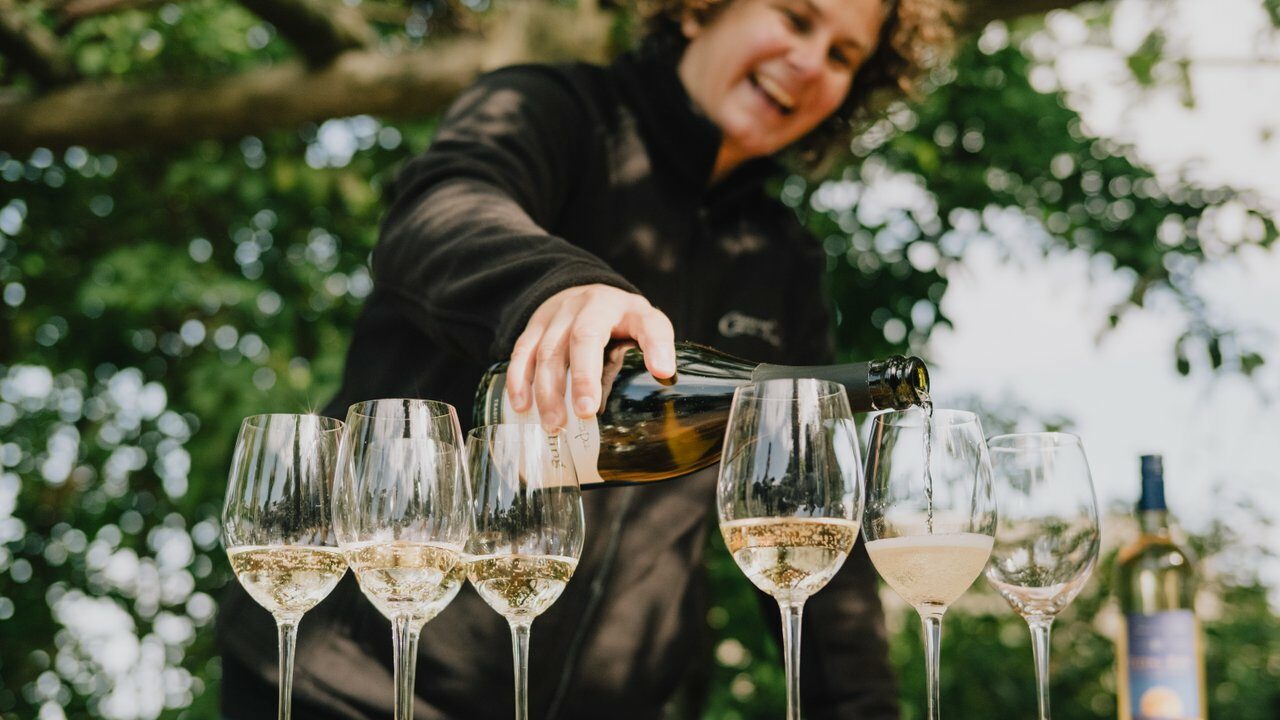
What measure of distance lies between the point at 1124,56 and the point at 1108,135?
0.82 m

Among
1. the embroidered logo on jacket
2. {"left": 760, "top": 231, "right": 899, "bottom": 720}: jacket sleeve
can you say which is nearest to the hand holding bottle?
the embroidered logo on jacket

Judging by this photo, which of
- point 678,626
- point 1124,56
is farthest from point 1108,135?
point 678,626

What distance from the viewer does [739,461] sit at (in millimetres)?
1279

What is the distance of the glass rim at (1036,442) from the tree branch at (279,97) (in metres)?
2.34

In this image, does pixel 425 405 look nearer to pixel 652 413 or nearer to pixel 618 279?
pixel 618 279

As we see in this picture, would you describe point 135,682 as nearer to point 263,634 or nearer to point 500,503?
point 263,634

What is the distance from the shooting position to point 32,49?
3820mm

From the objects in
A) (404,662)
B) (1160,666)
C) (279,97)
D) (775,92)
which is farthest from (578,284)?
(279,97)

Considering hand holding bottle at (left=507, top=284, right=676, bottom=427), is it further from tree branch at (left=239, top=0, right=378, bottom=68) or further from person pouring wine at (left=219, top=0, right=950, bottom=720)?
tree branch at (left=239, top=0, right=378, bottom=68)

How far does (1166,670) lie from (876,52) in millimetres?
1368

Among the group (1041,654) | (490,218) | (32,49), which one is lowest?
(1041,654)

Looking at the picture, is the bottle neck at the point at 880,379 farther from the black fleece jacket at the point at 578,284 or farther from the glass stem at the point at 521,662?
the glass stem at the point at 521,662

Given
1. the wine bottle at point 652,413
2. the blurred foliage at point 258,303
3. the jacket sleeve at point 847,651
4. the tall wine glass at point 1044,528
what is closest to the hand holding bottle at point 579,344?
the wine bottle at point 652,413

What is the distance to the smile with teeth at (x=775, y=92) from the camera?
2.19 metres
